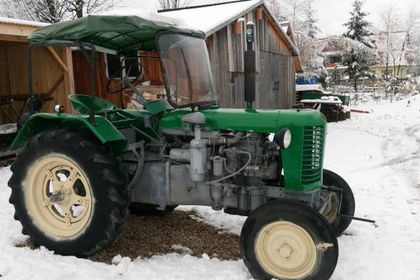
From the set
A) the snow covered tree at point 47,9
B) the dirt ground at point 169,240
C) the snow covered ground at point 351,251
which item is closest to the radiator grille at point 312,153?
the snow covered ground at point 351,251

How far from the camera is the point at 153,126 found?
4324 millimetres

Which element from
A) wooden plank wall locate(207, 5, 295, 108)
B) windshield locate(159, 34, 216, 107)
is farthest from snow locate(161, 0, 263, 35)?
windshield locate(159, 34, 216, 107)

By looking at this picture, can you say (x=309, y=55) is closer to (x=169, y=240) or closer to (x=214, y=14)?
(x=214, y=14)

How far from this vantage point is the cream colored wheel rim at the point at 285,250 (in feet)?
11.0

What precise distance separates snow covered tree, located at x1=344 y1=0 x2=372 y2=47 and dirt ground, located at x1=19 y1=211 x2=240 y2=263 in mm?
31800

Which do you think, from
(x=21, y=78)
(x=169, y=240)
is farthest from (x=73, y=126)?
(x=21, y=78)

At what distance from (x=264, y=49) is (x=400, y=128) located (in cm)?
517

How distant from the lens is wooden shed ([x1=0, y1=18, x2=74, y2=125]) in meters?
9.53

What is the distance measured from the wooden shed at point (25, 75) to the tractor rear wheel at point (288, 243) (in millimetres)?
6586

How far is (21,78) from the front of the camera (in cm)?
1102

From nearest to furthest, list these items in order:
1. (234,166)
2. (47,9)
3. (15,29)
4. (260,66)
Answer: (234,166), (15,29), (260,66), (47,9)

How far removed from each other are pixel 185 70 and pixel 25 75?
8099mm

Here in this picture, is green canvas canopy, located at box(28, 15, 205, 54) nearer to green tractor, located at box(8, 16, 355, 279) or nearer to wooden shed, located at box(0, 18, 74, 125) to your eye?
green tractor, located at box(8, 16, 355, 279)

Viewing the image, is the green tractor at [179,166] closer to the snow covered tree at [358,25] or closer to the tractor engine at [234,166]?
the tractor engine at [234,166]
